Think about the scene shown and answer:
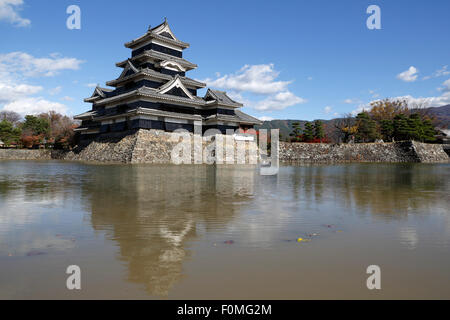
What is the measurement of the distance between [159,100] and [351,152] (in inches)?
1080

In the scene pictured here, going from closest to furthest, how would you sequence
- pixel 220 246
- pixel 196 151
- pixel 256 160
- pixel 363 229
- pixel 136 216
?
pixel 220 246
pixel 363 229
pixel 136 216
pixel 196 151
pixel 256 160

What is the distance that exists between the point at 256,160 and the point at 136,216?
3120 centimetres

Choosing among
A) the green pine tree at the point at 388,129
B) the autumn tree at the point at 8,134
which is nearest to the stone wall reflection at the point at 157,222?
the green pine tree at the point at 388,129

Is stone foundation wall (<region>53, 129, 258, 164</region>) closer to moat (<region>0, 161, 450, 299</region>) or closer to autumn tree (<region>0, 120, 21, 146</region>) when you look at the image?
autumn tree (<region>0, 120, 21, 146</region>)

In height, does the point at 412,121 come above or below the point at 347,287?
above

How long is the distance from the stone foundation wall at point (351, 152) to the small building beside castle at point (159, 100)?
7.92 metres

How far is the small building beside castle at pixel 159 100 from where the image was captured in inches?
1118

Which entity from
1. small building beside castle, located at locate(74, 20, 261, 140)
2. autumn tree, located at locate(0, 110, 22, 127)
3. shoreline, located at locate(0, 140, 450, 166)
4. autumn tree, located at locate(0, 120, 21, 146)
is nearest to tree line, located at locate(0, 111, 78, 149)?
autumn tree, located at locate(0, 120, 21, 146)

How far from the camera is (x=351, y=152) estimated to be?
40000 mm

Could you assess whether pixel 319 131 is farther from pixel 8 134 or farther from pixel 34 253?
pixel 8 134

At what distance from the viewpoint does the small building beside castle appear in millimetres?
28406

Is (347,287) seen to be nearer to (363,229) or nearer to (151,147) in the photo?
(363,229)
